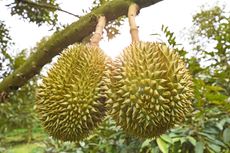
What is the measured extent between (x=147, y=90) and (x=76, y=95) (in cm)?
16

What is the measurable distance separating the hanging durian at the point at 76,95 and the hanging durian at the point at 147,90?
0.15 feet

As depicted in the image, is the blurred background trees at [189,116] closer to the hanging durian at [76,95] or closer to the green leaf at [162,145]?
the green leaf at [162,145]

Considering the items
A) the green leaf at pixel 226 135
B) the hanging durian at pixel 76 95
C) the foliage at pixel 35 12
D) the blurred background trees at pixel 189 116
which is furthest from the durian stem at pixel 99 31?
the foliage at pixel 35 12

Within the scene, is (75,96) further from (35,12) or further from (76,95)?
(35,12)

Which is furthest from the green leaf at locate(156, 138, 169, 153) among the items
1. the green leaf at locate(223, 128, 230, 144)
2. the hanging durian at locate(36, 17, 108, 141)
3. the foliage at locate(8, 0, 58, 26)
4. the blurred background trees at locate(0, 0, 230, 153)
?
the foliage at locate(8, 0, 58, 26)

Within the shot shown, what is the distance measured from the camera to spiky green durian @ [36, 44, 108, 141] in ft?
2.93

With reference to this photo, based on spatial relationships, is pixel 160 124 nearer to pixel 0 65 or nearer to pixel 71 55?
pixel 71 55

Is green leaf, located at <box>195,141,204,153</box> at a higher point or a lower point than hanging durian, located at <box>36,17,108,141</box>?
lower

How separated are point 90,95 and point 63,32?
0.71ft

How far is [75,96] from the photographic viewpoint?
0.90 m

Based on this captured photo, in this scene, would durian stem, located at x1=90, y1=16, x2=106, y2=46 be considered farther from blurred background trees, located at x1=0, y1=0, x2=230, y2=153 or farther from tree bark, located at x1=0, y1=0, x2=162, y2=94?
blurred background trees, located at x1=0, y1=0, x2=230, y2=153

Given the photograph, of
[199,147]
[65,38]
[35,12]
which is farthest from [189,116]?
[35,12]

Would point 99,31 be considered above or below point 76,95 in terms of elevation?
above

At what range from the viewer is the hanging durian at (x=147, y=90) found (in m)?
0.83
